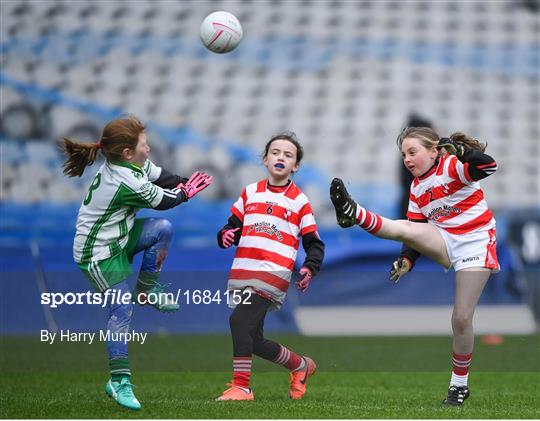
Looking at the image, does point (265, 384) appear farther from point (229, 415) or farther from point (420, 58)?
point (420, 58)

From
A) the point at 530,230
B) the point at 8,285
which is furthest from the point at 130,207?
the point at 530,230

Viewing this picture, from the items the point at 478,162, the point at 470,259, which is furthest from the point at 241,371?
the point at 478,162

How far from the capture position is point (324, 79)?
15.9 metres

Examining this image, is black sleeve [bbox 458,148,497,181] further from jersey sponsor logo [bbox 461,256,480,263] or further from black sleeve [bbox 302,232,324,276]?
black sleeve [bbox 302,232,324,276]

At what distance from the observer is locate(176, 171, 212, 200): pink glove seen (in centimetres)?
543

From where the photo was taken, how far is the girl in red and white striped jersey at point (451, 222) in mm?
5531

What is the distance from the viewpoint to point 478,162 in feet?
17.7

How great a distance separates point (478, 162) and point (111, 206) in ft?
6.77

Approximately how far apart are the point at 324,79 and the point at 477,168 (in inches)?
421

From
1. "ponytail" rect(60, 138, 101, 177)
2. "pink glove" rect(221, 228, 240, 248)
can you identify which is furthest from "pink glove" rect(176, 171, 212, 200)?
"ponytail" rect(60, 138, 101, 177)

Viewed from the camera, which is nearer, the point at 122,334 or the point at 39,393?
the point at 122,334

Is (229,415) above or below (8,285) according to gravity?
below

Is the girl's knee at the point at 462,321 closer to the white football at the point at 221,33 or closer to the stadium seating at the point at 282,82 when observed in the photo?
the white football at the point at 221,33

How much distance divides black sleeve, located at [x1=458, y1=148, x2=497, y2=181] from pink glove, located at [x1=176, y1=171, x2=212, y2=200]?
1.46m
